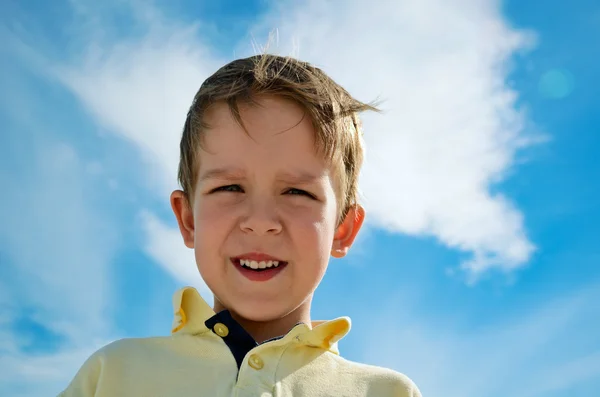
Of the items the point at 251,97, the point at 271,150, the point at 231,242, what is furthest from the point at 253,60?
the point at 231,242

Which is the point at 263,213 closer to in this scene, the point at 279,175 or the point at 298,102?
the point at 279,175

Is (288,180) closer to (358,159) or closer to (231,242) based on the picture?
(231,242)

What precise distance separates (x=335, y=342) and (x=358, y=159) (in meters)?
1.02

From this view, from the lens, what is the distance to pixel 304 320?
10.8ft

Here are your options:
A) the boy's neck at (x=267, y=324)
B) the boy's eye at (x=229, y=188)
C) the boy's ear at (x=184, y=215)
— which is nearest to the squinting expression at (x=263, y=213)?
the boy's eye at (x=229, y=188)

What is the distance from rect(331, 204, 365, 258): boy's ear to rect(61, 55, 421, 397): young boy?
27cm

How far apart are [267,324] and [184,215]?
72 cm

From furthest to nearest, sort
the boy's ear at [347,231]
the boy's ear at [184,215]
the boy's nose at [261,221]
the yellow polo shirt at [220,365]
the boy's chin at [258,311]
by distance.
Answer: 1. the boy's ear at [347,231]
2. the boy's ear at [184,215]
3. the boy's chin at [258,311]
4. the boy's nose at [261,221]
5. the yellow polo shirt at [220,365]

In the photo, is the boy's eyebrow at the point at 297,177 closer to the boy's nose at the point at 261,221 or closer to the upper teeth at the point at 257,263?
the boy's nose at the point at 261,221

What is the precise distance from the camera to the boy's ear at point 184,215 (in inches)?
133

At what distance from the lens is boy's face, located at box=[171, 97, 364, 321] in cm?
297

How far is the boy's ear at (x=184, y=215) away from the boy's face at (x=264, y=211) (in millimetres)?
245

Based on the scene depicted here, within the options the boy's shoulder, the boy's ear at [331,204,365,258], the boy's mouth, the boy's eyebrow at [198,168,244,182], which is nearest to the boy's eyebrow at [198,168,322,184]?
the boy's eyebrow at [198,168,244,182]

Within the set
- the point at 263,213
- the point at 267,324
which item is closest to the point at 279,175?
the point at 263,213
